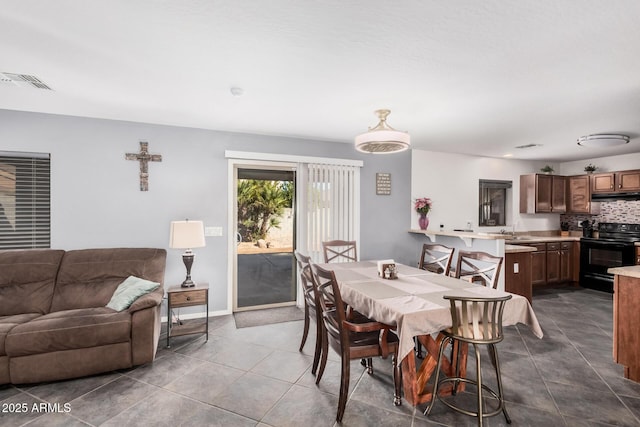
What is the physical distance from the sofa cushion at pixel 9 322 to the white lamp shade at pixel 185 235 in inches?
49.1

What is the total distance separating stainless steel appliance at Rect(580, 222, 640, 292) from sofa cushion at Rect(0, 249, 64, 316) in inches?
299

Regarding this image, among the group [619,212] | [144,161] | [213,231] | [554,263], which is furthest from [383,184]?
[619,212]

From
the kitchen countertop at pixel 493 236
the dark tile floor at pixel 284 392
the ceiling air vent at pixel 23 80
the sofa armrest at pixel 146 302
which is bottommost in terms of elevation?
the dark tile floor at pixel 284 392

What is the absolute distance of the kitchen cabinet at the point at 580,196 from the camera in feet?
18.9

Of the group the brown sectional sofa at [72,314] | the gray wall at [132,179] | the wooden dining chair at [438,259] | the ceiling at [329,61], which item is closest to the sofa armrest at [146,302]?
the brown sectional sofa at [72,314]

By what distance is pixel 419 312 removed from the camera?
187 cm

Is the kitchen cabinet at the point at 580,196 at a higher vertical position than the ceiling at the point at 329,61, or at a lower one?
lower

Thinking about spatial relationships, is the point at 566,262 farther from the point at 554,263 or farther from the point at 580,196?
the point at 580,196

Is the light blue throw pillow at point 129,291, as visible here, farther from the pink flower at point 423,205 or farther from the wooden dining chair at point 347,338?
the pink flower at point 423,205

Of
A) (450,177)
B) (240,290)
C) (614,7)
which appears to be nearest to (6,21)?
(614,7)

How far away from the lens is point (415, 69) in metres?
2.30

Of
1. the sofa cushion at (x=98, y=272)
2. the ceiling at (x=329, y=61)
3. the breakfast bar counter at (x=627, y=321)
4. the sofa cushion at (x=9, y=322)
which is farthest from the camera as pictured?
the sofa cushion at (x=98, y=272)

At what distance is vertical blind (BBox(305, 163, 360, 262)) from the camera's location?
443 centimetres

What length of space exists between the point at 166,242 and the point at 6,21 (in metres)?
2.48
